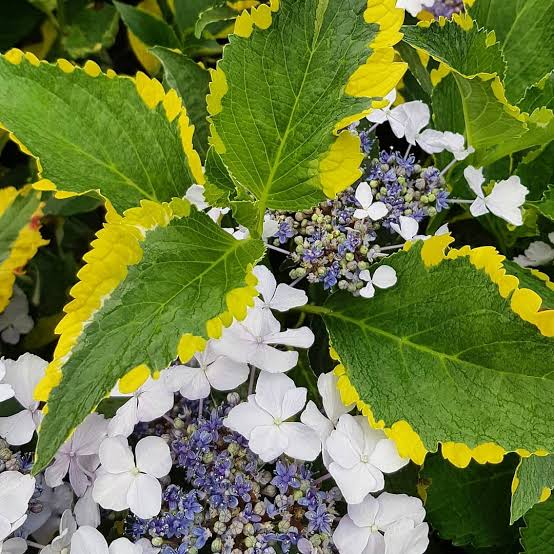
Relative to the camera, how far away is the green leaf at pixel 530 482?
0.61 m

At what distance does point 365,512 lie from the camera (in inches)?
24.1

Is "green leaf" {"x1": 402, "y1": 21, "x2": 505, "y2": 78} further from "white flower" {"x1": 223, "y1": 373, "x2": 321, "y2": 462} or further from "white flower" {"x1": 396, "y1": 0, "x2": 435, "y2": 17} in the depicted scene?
"white flower" {"x1": 223, "y1": 373, "x2": 321, "y2": 462}

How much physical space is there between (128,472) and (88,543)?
0.20 ft

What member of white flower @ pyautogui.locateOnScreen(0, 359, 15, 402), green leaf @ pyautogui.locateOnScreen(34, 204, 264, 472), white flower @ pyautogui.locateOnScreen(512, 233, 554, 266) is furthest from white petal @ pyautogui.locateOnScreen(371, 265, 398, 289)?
white flower @ pyautogui.locateOnScreen(0, 359, 15, 402)

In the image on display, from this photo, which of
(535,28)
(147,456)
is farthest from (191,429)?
(535,28)

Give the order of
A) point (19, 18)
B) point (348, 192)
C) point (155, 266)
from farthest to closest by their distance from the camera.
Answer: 1. point (19, 18)
2. point (348, 192)
3. point (155, 266)

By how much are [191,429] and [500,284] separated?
282 millimetres

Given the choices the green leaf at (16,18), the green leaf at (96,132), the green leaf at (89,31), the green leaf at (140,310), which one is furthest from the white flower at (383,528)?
the green leaf at (16,18)

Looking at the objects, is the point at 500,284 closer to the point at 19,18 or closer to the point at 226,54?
the point at 226,54

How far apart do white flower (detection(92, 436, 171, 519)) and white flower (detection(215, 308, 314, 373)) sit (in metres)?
0.10

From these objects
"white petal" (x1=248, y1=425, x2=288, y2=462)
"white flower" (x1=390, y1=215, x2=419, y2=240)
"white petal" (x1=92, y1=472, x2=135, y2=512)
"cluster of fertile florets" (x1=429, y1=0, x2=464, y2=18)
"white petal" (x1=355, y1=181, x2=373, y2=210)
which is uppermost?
"cluster of fertile florets" (x1=429, y1=0, x2=464, y2=18)

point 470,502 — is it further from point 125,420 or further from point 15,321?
point 15,321

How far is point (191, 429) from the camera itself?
24.7 inches

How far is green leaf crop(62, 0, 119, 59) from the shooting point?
1084 mm
